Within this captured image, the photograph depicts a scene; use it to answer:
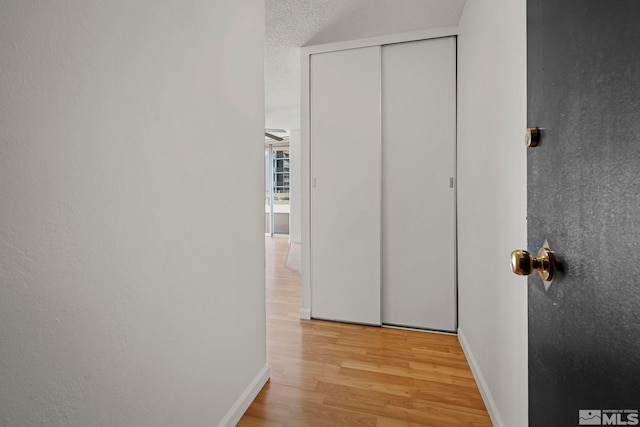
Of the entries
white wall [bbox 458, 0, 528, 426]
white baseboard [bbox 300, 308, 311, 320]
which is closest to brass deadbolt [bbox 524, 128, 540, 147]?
white wall [bbox 458, 0, 528, 426]

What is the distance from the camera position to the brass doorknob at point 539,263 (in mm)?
636

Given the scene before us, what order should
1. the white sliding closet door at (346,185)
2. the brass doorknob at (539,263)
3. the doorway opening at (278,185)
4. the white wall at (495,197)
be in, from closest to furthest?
the brass doorknob at (539,263), the white wall at (495,197), the white sliding closet door at (346,185), the doorway opening at (278,185)

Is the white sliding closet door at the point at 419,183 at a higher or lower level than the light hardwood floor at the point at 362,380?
higher

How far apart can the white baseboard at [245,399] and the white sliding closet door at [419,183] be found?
4.11 ft

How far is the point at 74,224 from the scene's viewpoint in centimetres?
79

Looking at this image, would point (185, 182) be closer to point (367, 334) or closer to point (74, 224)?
point (74, 224)

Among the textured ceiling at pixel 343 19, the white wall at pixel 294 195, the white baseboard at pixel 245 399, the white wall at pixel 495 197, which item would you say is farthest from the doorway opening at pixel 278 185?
the white baseboard at pixel 245 399

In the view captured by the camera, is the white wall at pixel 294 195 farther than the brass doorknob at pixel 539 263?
Yes

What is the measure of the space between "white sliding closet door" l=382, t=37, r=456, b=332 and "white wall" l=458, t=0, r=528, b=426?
0.22 metres

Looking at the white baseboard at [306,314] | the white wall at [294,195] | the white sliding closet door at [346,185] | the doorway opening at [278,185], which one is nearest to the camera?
the white sliding closet door at [346,185]

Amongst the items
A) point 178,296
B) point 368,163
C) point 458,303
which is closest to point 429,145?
point 368,163

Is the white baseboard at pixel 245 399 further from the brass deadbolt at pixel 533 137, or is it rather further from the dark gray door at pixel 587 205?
the brass deadbolt at pixel 533 137

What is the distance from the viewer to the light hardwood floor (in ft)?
5.23

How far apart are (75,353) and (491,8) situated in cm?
210
